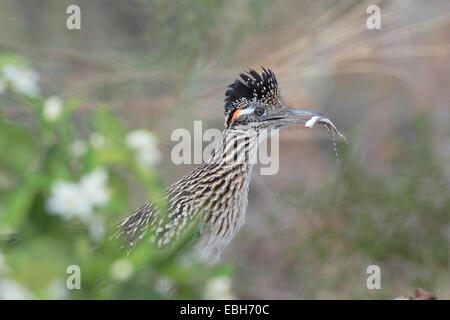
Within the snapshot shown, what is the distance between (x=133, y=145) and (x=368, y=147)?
7.09m

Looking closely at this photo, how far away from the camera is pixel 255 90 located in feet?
11.8

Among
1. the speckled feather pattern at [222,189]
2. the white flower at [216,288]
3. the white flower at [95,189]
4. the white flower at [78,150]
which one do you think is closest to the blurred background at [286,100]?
the speckled feather pattern at [222,189]

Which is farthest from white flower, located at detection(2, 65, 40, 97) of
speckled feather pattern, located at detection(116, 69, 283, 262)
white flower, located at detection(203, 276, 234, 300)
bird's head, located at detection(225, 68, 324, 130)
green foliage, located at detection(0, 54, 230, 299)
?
bird's head, located at detection(225, 68, 324, 130)

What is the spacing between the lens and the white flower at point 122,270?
1.40m

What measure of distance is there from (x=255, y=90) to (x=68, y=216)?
2.30 m

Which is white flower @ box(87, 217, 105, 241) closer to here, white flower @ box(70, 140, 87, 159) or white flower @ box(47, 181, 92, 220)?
white flower @ box(47, 181, 92, 220)

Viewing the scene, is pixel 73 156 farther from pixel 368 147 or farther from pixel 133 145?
pixel 368 147

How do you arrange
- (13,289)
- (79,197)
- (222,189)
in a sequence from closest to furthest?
(13,289), (79,197), (222,189)

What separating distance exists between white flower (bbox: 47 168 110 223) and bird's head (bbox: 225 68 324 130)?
7.20ft

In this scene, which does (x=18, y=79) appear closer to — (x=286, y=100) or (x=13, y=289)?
(x=13, y=289)

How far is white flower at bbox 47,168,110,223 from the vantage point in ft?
4.49

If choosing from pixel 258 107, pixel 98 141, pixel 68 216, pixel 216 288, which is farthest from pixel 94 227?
pixel 258 107

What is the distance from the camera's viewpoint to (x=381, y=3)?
700 centimetres

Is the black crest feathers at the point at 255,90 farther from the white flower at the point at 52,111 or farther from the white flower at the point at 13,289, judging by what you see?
the white flower at the point at 13,289
